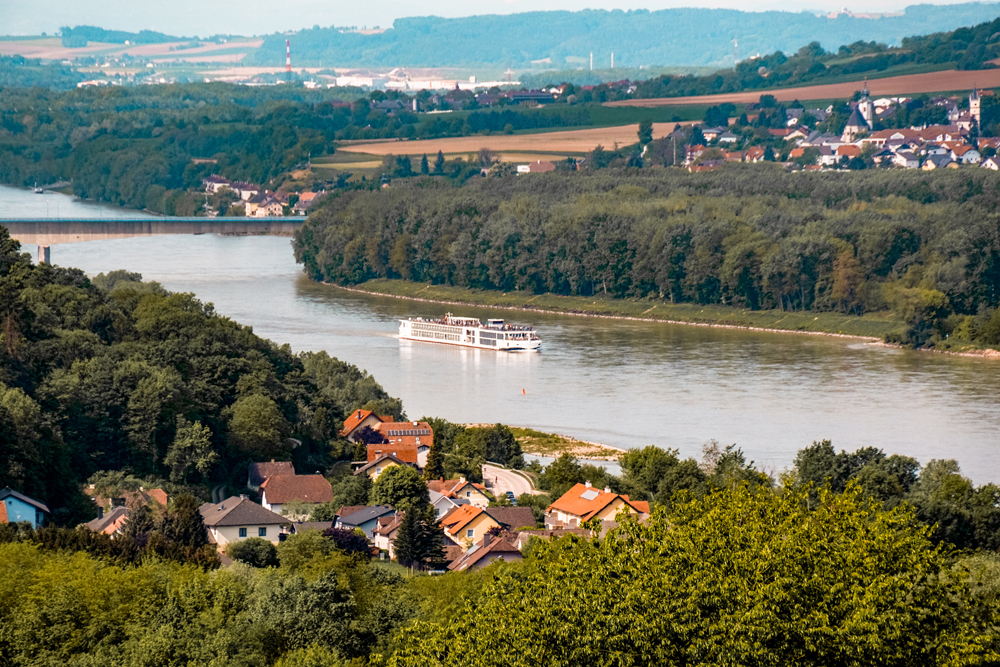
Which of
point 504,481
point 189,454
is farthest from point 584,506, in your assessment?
point 189,454

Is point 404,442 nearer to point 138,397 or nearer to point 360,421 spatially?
point 360,421

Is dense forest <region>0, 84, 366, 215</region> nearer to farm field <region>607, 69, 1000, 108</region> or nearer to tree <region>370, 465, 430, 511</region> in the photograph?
farm field <region>607, 69, 1000, 108</region>

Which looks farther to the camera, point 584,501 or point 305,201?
point 305,201

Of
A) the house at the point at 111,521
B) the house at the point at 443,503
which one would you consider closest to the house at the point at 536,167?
the house at the point at 443,503

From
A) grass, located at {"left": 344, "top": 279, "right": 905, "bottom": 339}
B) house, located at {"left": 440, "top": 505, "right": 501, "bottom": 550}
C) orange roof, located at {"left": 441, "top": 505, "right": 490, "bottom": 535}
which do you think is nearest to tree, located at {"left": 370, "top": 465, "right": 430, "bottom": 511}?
orange roof, located at {"left": 441, "top": 505, "right": 490, "bottom": 535}

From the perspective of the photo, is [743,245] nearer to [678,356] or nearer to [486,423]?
[678,356]

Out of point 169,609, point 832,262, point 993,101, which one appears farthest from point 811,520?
point 993,101

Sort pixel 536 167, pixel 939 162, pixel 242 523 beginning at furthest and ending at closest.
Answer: pixel 536 167, pixel 939 162, pixel 242 523

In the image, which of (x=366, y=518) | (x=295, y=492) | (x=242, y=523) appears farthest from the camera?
(x=295, y=492)
